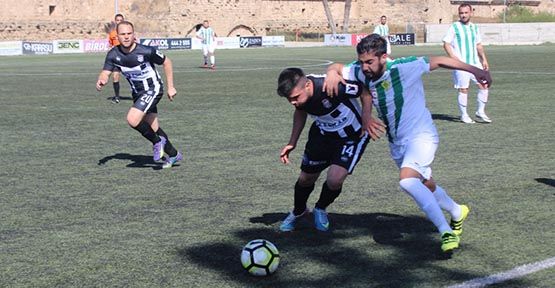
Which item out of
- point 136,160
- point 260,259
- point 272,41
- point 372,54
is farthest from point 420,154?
point 272,41

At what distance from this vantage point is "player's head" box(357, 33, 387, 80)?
6512 millimetres

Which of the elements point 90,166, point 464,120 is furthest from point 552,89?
point 90,166

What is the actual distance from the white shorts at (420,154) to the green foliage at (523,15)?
290 feet

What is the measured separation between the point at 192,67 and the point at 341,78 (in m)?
29.0

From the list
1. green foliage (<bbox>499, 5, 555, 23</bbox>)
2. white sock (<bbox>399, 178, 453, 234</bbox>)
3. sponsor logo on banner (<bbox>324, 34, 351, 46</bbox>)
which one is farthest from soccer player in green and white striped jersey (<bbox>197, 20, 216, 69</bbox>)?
green foliage (<bbox>499, 5, 555, 23</bbox>)

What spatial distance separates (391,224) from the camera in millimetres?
7660

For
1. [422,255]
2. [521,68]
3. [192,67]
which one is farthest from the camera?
[192,67]

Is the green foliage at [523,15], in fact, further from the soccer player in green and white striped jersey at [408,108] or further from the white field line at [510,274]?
the white field line at [510,274]

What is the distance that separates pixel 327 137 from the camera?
24.0ft

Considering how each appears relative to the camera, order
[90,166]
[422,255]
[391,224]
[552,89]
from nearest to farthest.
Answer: [422,255] → [391,224] → [90,166] → [552,89]

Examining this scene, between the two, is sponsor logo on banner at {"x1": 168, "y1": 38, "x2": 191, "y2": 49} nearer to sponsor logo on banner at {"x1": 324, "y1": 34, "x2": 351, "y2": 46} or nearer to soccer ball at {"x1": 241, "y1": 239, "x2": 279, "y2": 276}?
sponsor logo on banner at {"x1": 324, "y1": 34, "x2": 351, "y2": 46}

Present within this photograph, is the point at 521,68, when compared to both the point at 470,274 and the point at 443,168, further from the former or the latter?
the point at 470,274

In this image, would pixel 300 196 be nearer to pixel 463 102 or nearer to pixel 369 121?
pixel 369 121

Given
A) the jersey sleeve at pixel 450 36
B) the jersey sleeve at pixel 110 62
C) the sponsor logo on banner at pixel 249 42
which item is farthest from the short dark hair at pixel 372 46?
the sponsor logo on banner at pixel 249 42
